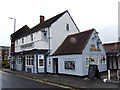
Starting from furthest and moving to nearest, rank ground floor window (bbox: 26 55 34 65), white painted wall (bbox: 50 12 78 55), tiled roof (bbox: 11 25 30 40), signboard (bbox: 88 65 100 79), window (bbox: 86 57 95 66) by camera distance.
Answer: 1. tiled roof (bbox: 11 25 30 40)
2. ground floor window (bbox: 26 55 34 65)
3. white painted wall (bbox: 50 12 78 55)
4. window (bbox: 86 57 95 66)
5. signboard (bbox: 88 65 100 79)

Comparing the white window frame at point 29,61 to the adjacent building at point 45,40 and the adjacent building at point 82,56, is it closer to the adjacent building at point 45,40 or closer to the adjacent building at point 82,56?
the adjacent building at point 45,40

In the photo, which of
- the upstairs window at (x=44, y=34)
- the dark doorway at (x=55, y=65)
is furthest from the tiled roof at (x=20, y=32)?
the dark doorway at (x=55, y=65)

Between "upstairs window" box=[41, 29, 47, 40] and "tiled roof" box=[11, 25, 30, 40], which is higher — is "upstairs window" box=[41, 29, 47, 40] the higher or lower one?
the lower one

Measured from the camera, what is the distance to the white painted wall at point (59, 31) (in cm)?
2265

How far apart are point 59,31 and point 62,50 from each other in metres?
4.05

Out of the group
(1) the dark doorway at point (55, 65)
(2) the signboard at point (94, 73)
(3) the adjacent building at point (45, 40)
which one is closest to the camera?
(2) the signboard at point (94, 73)

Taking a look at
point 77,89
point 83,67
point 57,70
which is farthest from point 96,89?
point 57,70

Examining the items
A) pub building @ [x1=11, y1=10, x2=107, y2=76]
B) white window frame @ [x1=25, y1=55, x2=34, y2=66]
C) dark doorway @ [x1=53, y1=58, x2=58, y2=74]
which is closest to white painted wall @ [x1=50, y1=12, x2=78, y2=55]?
pub building @ [x1=11, y1=10, x2=107, y2=76]

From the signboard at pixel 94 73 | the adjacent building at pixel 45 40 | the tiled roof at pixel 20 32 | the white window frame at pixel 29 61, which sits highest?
the tiled roof at pixel 20 32

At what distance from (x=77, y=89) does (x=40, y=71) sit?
39.0 feet

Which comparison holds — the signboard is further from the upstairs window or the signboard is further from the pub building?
the upstairs window

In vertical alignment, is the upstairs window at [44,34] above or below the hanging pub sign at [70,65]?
above

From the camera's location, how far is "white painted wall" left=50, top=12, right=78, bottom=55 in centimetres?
2265

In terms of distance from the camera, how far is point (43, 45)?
22344mm
